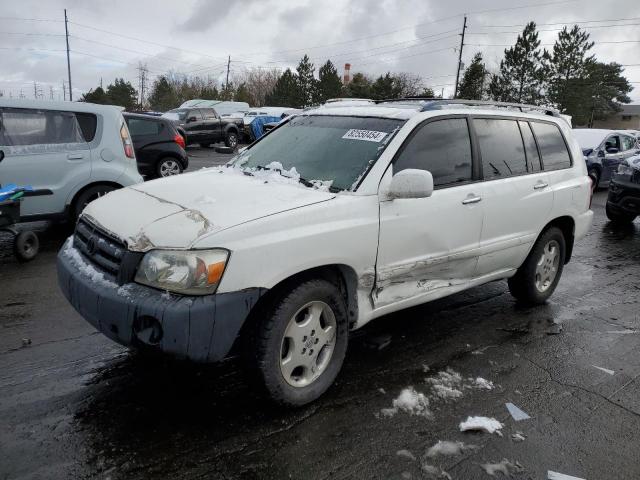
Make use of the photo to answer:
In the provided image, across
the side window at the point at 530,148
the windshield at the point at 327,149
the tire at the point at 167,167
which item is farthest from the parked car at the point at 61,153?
the tire at the point at 167,167

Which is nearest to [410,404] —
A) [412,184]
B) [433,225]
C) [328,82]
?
[433,225]

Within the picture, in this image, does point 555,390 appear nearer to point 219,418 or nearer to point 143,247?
point 219,418

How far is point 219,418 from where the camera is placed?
2.90m

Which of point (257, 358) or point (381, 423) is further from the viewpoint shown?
point (381, 423)

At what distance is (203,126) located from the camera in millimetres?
21641

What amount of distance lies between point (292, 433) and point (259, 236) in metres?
1.12

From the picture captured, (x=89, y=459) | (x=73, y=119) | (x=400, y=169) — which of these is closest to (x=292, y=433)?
(x=89, y=459)

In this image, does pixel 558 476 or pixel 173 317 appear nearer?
pixel 173 317

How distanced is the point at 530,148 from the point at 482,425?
8.64ft

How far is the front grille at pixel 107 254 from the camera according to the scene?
2.65 m

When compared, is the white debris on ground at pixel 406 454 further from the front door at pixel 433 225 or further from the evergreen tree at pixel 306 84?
the evergreen tree at pixel 306 84

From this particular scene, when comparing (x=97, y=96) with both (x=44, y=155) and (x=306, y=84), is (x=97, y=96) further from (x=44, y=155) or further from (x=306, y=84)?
(x=44, y=155)

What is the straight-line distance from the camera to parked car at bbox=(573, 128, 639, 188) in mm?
13789

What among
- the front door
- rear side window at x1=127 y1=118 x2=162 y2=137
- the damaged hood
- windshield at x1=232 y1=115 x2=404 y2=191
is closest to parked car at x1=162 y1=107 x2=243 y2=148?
rear side window at x1=127 y1=118 x2=162 y2=137
